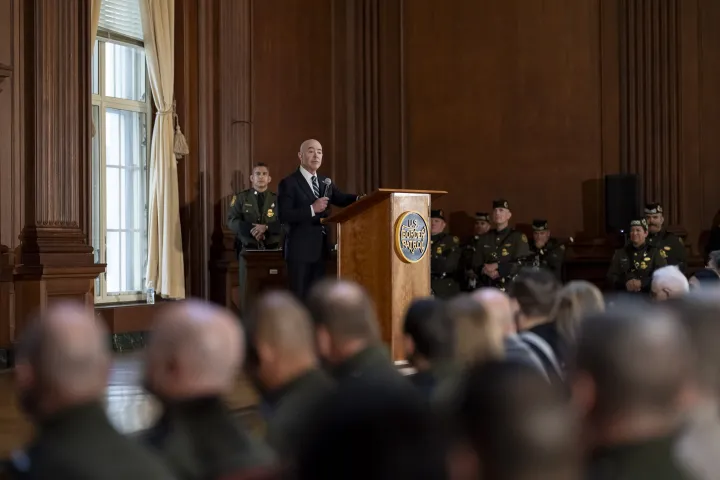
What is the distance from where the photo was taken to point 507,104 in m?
8.42

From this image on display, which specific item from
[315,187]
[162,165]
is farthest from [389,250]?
[162,165]

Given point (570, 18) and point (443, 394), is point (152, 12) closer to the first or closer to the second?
point (570, 18)

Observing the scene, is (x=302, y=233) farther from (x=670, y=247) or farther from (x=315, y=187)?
(x=670, y=247)

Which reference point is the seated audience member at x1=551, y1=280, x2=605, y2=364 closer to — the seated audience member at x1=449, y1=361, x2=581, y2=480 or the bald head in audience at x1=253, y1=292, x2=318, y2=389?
the bald head in audience at x1=253, y1=292, x2=318, y2=389

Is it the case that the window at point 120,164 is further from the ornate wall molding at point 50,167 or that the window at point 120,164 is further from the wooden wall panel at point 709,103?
the wooden wall panel at point 709,103

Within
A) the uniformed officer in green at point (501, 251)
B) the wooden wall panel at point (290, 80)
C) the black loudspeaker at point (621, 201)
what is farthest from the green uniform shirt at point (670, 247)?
the wooden wall panel at point (290, 80)

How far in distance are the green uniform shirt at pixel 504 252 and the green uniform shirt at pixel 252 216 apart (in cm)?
199

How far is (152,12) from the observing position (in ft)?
23.1

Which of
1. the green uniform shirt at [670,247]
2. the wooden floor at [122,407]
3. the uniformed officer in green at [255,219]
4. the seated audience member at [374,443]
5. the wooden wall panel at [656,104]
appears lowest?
the wooden floor at [122,407]

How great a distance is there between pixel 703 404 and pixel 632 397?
401mm

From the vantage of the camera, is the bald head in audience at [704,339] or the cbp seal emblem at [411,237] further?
the cbp seal emblem at [411,237]

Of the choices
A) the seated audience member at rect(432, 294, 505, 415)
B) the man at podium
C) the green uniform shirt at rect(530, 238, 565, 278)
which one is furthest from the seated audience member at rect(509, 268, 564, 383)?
the green uniform shirt at rect(530, 238, 565, 278)

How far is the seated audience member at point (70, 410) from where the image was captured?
125 cm

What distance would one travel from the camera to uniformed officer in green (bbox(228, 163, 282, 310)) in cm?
679
